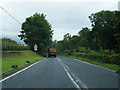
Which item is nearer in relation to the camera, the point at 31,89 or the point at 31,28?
the point at 31,89

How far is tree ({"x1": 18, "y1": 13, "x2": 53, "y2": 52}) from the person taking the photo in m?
78.2

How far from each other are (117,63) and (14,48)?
36184 mm

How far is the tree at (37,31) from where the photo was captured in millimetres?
78188

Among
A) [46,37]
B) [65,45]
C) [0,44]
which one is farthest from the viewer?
[65,45]

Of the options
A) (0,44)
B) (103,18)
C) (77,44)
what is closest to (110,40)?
(103,18)

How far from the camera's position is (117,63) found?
27.9 m

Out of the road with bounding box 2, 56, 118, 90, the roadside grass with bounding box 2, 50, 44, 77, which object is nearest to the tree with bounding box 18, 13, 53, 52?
the roadside grass with bounding box 2, 50, 44, 77

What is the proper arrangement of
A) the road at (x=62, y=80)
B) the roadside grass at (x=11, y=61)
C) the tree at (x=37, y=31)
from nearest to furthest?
the road at (x=62, y=80)
the roadside grass at (x=11, y=61)
the tree at (x=37, y=31)

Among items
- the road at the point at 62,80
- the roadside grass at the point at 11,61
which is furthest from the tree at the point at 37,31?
the road at the point at 62,80

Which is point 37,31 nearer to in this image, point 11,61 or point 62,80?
point 11,61

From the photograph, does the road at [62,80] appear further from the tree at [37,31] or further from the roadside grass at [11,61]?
the tree at [37,31]

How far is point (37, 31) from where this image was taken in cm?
7750

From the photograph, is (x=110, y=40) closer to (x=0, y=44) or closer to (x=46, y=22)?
(x=0, y=44)

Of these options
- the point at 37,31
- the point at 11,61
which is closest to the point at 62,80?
the point at 11,61
